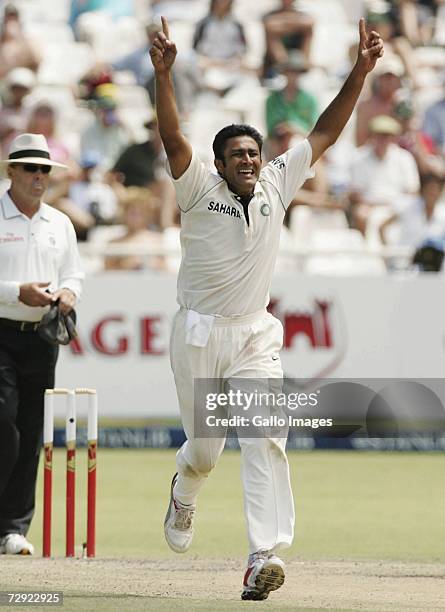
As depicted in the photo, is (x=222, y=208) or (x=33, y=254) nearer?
(x=222, y=208)

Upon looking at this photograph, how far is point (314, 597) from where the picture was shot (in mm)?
6328

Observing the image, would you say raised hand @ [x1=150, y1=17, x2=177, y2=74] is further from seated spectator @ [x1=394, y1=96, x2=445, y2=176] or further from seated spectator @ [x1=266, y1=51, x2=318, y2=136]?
seated spectator @ [x1=266, y1=51, x2=318, y2=136]

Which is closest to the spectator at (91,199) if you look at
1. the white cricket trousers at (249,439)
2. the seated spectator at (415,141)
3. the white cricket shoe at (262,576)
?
the seated spectator at (415,141)

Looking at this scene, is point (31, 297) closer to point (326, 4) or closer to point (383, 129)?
point (383, 129)

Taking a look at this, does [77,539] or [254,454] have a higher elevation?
[254,454]

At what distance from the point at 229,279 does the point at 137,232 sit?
26.5 feet

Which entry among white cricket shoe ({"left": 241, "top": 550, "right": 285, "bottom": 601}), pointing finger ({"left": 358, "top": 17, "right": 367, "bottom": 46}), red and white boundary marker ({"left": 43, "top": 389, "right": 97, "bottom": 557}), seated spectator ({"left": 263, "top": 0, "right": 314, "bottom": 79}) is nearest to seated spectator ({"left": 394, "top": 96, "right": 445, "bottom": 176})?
seated spectator ({"left": 263, "top": 0, "right": 314, "bottom": 79})

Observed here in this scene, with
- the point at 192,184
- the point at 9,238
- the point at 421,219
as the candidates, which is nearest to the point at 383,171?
the point at 421,219

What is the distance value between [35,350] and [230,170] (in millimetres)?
1917

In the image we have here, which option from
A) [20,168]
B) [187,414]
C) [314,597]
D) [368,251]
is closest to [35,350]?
[20,168]

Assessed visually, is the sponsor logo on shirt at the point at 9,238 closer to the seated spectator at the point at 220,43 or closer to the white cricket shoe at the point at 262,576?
the white cricket shoe at the point at 262,576

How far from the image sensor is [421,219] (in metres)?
15.0

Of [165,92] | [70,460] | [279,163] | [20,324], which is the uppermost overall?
[165,92]

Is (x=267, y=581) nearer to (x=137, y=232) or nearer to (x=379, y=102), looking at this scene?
(x=137, y=232)
